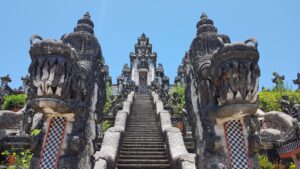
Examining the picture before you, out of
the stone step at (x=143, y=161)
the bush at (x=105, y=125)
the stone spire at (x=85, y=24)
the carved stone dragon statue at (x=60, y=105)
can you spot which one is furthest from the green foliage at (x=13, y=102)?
the carved stone dragon statue at (x=60, y=105)

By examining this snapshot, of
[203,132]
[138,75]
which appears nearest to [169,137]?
[203,132]

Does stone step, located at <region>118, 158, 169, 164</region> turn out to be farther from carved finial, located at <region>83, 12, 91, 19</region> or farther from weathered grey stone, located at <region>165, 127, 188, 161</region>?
carved finial, located at <region>83, 12, 91, 19</region>

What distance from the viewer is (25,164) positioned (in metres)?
9.05

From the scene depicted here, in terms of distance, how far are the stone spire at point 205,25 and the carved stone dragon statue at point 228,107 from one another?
1.26 meters

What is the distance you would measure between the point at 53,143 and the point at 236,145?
11.7 ft

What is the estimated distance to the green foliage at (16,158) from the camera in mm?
9087

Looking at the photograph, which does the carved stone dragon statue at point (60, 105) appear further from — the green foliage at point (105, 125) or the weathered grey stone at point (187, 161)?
the green foliage at point (105, 125)

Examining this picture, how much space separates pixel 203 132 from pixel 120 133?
4821 millimetres

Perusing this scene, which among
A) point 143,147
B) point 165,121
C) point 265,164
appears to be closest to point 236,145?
point 143,147

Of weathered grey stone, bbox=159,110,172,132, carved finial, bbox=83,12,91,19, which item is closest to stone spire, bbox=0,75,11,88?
weathered grey stone, bbox=159,110,172,132

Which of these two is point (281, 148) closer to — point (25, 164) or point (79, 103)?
point (79, 103)

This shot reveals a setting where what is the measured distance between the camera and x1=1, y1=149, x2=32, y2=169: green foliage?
9087 millimetres

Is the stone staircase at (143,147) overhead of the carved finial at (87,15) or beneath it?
beneath

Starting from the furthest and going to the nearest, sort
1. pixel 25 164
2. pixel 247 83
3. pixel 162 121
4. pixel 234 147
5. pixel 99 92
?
1. pixel 162 121
2. pixel 25 164
3. pixel 99 92
4. pixel 234 147
5. pixel 247 83
